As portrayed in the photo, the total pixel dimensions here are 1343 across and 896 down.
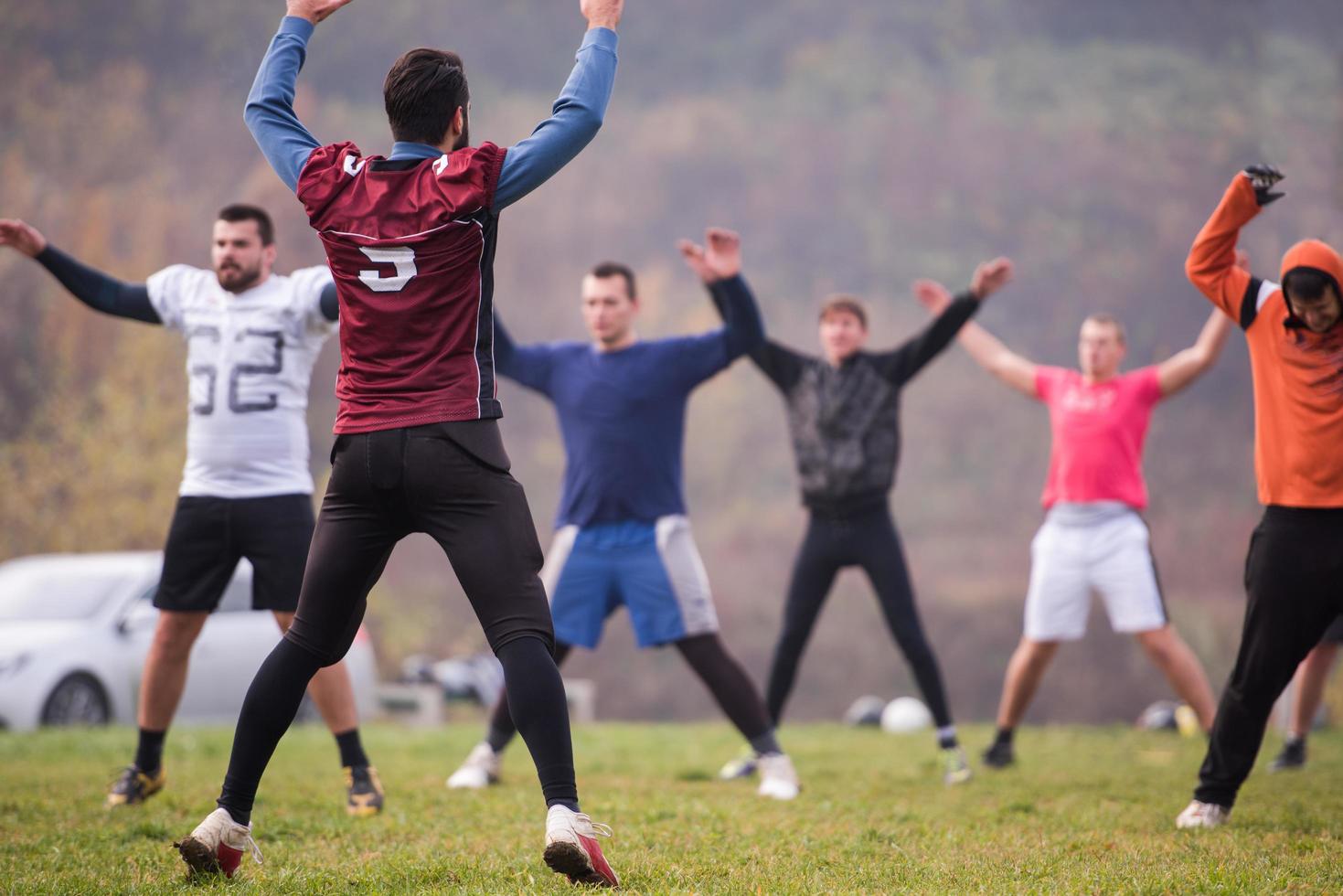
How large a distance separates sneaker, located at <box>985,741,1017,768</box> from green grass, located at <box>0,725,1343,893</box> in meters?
0.13

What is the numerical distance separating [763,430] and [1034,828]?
14.7 meters

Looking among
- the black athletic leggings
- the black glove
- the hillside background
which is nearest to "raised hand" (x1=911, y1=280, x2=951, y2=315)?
the black athletic leggings

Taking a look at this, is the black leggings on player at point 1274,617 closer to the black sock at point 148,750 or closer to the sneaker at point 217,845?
the sneaker at point 217,845

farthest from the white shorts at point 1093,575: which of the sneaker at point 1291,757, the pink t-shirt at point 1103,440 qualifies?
the sneaker at point 1291,757

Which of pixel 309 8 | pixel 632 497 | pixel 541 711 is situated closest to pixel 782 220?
pixel 632 497

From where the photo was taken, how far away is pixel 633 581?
5.85 meters

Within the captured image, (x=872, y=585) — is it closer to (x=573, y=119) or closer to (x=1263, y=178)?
(x=1263, y=178)

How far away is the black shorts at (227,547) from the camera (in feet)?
16.6

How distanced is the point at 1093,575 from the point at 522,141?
4715 millimetres

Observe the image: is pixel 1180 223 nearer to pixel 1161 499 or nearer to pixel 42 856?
pixel 1161 499

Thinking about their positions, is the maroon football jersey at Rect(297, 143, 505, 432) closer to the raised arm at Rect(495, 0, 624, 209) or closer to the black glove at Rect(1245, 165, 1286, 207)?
the raised arm at Rect(495, 0, 624, 209)

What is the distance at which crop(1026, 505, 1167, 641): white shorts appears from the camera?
6.62m

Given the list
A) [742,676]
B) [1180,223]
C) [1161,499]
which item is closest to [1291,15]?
[1180,223]

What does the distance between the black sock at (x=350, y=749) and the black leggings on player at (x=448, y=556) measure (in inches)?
70.0
